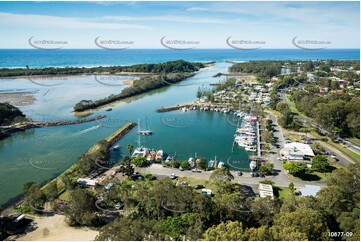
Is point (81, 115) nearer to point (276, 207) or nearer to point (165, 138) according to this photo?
point (165, 138)

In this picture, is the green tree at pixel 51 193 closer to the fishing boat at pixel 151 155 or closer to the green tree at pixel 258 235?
the fishing boat at pixel 151 155

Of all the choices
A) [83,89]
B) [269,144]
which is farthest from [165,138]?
[83,89]

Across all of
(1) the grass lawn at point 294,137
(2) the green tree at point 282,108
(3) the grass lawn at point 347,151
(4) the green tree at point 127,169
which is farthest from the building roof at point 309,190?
(2) the green tree at point 282,108

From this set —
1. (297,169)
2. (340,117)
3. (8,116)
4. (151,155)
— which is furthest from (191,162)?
(8,116)

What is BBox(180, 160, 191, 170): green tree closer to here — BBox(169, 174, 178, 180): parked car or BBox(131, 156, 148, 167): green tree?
BBox(169, 174, 178, 180): parked car

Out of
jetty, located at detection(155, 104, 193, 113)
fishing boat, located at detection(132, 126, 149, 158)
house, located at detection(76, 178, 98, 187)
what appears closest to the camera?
house, located at detection(76, 178, 98, 187)

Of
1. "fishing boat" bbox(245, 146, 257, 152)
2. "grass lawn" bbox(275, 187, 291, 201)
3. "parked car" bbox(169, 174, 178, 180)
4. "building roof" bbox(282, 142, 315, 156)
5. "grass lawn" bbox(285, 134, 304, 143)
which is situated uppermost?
"building roof" bbox(282, 142, 315, 156)

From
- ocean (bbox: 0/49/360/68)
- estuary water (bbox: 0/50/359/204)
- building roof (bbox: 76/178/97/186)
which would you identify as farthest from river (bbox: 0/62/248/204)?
ocean (bbox: 0/49/360/68)

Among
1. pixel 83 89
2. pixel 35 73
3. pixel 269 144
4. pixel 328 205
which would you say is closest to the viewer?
pixel 328 205
